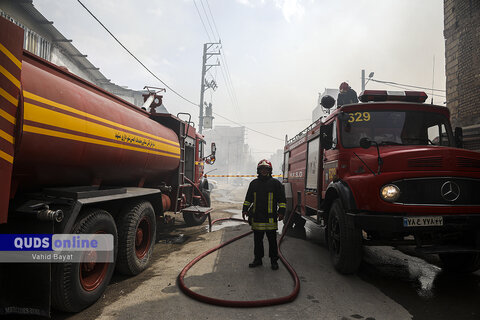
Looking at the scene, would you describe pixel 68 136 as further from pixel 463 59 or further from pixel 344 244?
pixel 463 59

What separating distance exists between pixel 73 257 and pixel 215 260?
7.82 ft

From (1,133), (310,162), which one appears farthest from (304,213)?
(1,133)

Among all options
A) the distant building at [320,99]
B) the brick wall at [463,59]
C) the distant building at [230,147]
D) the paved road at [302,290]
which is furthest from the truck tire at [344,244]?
the distant building at [230,147]

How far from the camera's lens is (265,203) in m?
4.60

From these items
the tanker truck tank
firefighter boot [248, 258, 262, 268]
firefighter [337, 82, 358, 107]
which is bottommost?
Result: firefighter boot [248, 258, 262, 268]

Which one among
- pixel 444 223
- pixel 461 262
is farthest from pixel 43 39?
pixel 461 262

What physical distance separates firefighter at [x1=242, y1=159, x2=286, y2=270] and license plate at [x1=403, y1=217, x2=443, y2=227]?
178cm

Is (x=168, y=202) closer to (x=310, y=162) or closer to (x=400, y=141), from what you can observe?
(x=310, y=162)

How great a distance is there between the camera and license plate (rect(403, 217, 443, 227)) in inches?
133

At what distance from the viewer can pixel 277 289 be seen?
361 cm

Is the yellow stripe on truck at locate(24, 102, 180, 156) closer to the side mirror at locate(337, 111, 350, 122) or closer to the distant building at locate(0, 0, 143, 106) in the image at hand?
the side mirror at locate(337, 111, 350, 122)

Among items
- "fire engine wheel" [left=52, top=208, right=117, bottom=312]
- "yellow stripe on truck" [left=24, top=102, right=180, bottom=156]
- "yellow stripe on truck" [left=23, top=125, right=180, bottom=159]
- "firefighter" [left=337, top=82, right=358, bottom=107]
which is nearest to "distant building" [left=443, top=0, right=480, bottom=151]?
"firefighter" [left=337, top=82, right=358, bottom=107]

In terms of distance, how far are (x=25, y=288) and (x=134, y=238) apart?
159 cm

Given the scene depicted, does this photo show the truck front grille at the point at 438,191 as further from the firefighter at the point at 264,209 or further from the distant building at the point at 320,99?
the distant building at the point at 320,99
